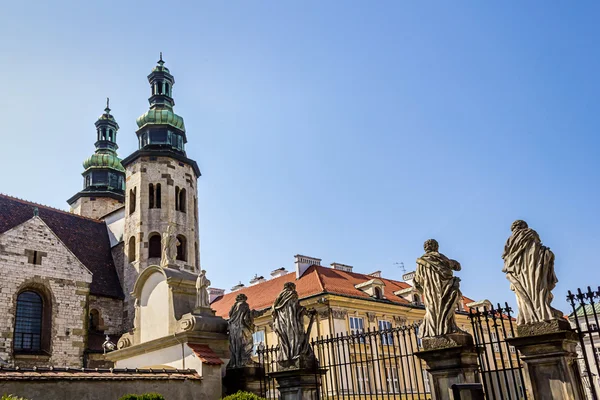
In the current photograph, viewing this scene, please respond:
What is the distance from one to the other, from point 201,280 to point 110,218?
89.2 ft

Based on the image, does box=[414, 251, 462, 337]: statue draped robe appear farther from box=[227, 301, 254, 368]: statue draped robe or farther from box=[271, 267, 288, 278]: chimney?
box=[271, 267, 288, 278]: chimney

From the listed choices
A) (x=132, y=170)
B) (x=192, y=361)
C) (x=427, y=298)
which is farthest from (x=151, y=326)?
(x=132, y=170)

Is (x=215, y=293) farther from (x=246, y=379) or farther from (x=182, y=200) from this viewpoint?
(x=246, y=379)

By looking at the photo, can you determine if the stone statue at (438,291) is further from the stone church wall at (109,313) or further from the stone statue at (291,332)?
the stone church wall at (109,313)

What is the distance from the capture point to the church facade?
24.4 metres

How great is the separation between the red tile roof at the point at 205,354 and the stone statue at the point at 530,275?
653 cm

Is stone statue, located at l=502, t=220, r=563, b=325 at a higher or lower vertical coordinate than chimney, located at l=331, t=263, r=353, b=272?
lower

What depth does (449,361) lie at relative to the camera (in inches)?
303

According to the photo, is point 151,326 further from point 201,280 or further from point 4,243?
point 4,243

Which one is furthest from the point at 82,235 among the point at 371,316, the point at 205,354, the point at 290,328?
the point at 290,328

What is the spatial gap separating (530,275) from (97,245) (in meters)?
32.1

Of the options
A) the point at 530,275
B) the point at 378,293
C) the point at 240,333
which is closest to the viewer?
the point at 530,275

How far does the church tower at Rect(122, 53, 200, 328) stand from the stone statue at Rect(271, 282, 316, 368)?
21866 millimetres

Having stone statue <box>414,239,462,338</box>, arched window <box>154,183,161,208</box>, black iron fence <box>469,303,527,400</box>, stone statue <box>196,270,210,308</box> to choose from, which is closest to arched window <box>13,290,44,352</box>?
arched window <box>154,183,161,208</box>
